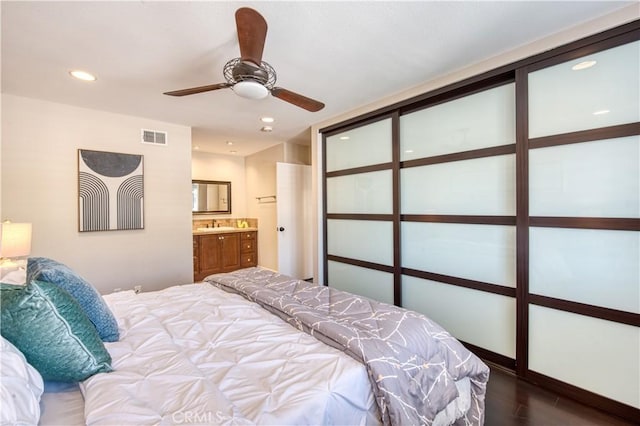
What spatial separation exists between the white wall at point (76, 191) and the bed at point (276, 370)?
187cm

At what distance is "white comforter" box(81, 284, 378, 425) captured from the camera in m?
0.91

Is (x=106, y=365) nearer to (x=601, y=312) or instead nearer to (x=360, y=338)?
(x=360, y=338)

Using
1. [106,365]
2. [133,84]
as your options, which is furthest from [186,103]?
[106,365]

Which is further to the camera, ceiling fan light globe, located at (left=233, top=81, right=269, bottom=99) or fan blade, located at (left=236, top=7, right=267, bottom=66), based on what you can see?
ceiling fan light globe, located at (left=233, top=81, right=269, bottom=99)

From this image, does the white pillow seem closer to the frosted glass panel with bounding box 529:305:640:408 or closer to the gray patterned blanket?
the gray patterned blanket

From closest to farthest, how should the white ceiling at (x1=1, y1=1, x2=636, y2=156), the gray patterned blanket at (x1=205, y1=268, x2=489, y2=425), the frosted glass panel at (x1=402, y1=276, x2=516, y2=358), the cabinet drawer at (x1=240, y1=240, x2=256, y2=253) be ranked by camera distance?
the gray patterned blanket at (x1=205, y1=268, x2=489, y2=425) < the white ceiling at (x1=1, y1=1, x2=636, y2=156) < the frosted glass panel at (x1=402, y1=276, x2=516, y2=358) < the cabinet drawer at (x1=240, y1=240, x2=256, y2=253)

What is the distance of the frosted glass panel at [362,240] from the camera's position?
3.13m

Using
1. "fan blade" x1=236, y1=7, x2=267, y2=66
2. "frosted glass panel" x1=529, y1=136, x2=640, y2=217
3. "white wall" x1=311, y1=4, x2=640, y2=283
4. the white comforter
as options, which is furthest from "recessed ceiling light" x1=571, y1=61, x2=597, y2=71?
the white comforter

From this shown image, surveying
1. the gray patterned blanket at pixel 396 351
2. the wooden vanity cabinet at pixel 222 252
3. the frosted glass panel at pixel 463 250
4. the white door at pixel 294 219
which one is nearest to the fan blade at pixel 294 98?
the gray patterned blanket at pixel 396 351

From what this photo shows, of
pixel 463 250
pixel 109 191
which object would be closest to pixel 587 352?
pixel 463 250

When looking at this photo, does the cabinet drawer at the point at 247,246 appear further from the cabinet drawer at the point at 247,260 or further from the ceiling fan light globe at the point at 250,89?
the ceiling fan light globe at the point at 250,89

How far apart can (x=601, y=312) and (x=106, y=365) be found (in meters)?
2.69

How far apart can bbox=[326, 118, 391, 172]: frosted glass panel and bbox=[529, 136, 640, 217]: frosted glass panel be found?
1.40 meters

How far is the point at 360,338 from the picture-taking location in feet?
4.28
